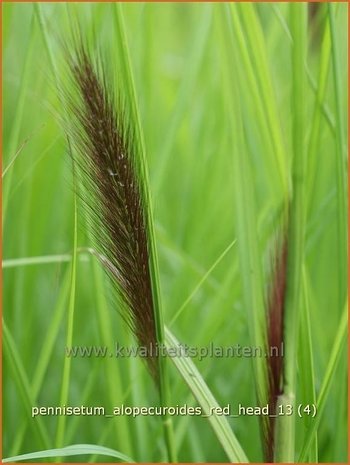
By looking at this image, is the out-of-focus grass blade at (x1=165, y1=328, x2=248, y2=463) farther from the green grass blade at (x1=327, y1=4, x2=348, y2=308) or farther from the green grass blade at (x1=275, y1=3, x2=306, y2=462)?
the green grass blade at (x1=327, y1=4, x2=348, y2=308)

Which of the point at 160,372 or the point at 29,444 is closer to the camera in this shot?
the point at 160,372

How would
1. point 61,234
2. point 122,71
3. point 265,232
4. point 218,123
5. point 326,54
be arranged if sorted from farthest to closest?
point 218,123 → point 61,234 → point 265,232 → point 326,54 → point 122,71

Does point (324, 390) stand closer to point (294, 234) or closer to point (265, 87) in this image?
point (294, 234)

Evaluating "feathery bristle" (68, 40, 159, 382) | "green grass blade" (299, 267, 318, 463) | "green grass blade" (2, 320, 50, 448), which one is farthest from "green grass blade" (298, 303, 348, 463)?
"green grass blade" (2, 320, 50, 448)

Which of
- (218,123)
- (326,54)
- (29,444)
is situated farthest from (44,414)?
(218,123)

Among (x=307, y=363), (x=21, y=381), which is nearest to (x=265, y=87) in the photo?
(x=307, y=363)

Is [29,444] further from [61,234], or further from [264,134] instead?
[264,134]

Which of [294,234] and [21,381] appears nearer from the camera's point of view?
[294,234]
